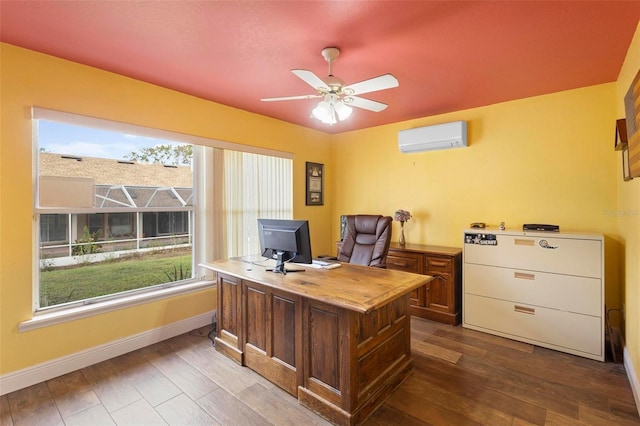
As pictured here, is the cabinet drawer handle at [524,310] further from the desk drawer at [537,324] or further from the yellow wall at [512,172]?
the yellow wall at [512,172]

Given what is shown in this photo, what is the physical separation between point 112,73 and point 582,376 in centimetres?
462

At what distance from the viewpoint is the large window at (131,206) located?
246 centimetres

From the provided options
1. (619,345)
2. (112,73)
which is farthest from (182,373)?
(619,345)

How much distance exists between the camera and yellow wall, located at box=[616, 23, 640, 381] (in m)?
2.03

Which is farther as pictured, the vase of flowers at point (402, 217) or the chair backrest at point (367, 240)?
the vase of flowers at point (402, 217)

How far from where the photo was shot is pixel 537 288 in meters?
2.84

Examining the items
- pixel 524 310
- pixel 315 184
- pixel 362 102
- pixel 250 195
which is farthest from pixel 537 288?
pixel 250 195

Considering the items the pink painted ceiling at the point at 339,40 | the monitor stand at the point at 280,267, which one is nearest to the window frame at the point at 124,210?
the pink painted ceiling at the point at 339,40

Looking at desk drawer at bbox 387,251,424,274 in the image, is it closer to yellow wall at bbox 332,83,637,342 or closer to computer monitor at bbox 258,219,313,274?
yellow wall at bbox 332,83,637,342

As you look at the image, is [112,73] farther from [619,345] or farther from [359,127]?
[619,345]

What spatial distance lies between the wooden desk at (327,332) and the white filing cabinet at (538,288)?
1.25m

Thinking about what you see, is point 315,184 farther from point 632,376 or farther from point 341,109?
point 632,376

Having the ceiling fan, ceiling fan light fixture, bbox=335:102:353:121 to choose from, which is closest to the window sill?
the ceiling fan

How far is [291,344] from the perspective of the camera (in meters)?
2.15
